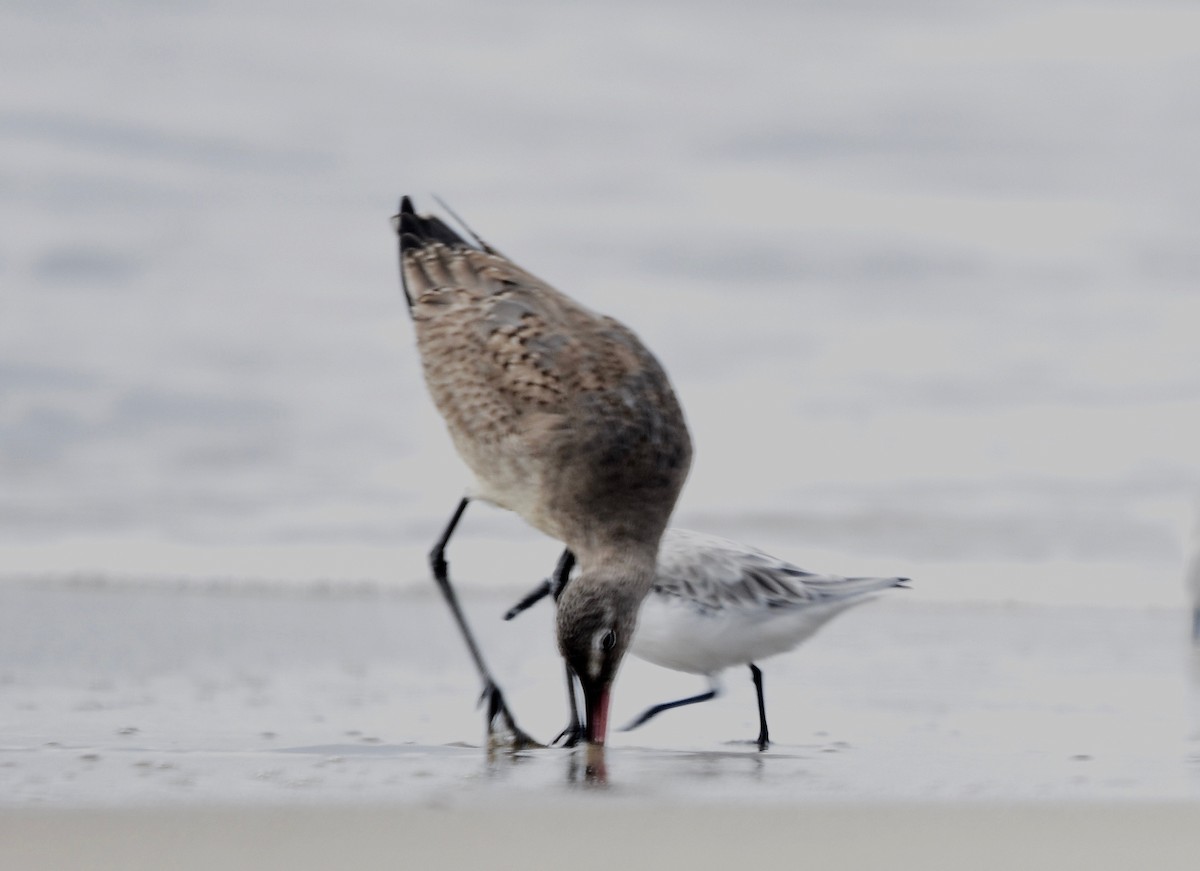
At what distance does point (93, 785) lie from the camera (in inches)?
133

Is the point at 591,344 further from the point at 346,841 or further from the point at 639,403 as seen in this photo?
the point at 346,841

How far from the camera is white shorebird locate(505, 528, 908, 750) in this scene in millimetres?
5125

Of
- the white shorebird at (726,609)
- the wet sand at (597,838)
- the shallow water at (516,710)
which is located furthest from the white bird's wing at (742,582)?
the wet sand at (597,838)

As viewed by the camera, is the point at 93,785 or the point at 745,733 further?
the point at 745,733

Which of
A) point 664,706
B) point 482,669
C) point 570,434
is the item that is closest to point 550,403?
point 570,434

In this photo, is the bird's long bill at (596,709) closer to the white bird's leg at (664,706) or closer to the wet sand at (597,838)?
the white bird's leg at (664,706)

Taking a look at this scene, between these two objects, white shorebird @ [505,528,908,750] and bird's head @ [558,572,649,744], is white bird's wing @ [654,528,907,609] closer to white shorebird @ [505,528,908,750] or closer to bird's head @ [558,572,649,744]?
white shorebird @ [505,528,908,750]

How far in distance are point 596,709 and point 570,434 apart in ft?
2.78

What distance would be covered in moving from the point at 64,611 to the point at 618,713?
3773 millimetres

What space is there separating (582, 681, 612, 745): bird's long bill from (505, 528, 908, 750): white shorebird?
2.24 feet

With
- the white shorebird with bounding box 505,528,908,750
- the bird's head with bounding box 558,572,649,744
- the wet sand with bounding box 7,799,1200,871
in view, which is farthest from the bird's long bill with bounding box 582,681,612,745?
the wet sand with bounding box 7,799,1200,871

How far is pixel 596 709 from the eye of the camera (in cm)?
431

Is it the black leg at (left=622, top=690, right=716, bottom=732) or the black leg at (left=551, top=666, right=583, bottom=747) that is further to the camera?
the black leg at (left=622, top=690, right=716, bottom=732)

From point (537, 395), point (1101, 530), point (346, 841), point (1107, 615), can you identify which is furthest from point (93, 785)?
point (1101, 530)
